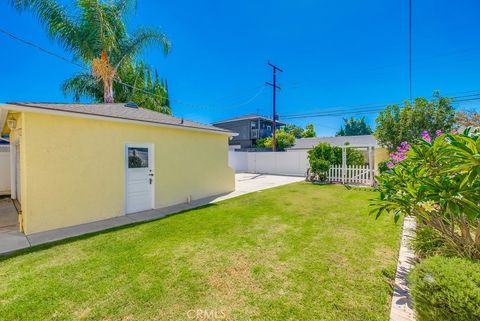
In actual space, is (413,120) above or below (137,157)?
above

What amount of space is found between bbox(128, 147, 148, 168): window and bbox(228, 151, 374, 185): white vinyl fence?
9723mm

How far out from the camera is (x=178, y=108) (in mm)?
19531

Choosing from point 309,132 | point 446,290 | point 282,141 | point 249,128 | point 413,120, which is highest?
point 309,132

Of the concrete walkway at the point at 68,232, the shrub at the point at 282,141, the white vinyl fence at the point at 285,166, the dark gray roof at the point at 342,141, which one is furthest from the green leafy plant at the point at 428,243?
the shrub at the point at 282,141

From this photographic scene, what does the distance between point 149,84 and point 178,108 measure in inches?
136

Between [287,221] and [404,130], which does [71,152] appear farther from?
[404,130]

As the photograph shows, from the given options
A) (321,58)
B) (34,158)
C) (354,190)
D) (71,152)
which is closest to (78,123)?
(71,152)

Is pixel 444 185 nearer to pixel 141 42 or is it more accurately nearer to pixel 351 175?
pixel 351 175

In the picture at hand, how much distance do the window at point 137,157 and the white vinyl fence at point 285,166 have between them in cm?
972

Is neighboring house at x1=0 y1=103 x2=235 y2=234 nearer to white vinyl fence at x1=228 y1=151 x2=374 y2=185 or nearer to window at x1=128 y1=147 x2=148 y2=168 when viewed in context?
window at x1=128 y1=147 x2=148 y2=168

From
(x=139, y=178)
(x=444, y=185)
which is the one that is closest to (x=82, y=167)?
(x=139, y=178)

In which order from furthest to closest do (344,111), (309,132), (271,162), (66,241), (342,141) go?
1. (309,132)
2. (344,111)
3. (342,141)
4. (271,162)
5. (66,241)

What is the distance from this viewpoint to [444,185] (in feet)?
7.16

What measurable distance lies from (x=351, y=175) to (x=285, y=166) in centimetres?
612
